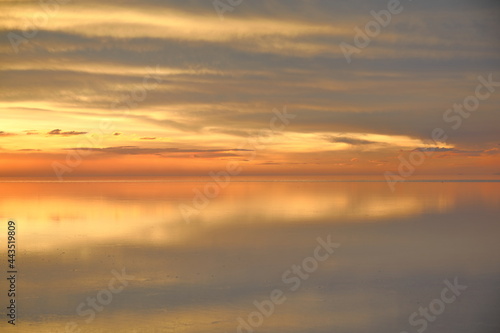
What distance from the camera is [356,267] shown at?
16266 mm

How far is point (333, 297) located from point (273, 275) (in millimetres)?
2415

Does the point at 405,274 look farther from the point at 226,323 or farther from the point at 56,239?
the point at 56,239

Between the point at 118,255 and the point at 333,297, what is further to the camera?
the point at 118,255

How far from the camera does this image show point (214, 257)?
1761cm

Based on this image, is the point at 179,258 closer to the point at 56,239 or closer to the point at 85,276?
the point at 85,276

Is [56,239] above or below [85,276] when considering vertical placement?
above

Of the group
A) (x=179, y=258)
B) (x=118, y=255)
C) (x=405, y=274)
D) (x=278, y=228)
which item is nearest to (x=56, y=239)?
(x=118, y=255)

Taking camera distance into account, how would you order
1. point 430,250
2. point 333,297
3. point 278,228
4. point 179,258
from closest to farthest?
point 333,297, point 179,258, point 430,250, point 278,228

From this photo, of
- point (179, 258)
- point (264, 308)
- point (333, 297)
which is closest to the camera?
point (264, 308)

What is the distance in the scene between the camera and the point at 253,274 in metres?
15.3

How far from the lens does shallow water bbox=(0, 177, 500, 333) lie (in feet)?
38.4

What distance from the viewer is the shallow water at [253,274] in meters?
11.7

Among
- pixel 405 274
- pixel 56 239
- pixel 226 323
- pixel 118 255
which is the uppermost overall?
pixel 56 239

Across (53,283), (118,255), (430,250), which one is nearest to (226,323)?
(53,283)
